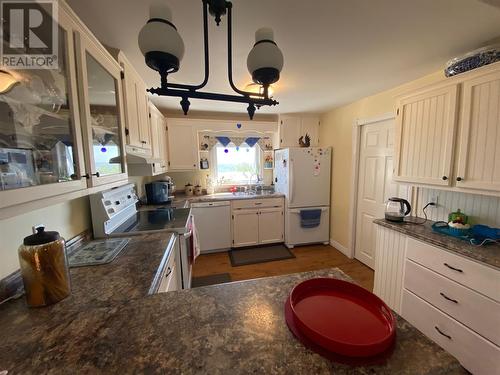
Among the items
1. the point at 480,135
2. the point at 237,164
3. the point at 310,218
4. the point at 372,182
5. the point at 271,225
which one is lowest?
the point at 271,225

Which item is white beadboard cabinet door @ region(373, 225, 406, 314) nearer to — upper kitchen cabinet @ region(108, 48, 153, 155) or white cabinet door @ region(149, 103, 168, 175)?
upper kitchen cabinet @ region(108, 48, 153, 155)

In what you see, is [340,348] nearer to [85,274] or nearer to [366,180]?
[85,274]

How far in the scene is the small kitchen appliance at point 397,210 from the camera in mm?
1953

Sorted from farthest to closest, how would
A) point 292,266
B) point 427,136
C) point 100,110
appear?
point 292,266
point 427,136
point 100,110

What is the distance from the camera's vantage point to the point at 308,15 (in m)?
1.20


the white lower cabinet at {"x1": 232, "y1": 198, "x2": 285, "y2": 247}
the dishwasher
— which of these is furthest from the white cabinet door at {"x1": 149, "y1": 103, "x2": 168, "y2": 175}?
the white lower cabinet at {"x1": 232, "y1": 198, "x2": 285, "y2": 247}

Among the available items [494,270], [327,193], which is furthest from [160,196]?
[494,270]

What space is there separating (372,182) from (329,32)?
2.01 metres

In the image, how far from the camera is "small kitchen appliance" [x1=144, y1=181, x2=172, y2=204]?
9.09 ft

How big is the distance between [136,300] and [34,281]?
1.29ft

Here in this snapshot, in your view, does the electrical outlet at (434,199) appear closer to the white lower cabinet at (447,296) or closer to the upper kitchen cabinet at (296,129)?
the white lower cabinet at (447,296)

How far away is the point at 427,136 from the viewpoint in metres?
1.75

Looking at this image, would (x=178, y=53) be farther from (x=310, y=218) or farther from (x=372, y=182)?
(x=310, y=218)

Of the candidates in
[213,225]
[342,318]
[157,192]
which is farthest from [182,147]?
[342,318]
